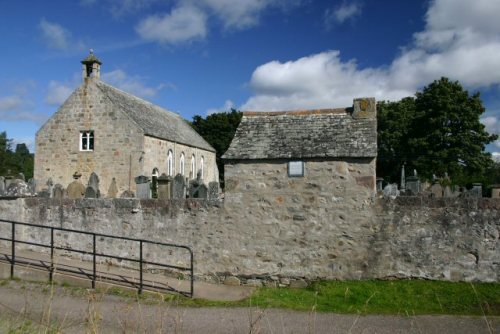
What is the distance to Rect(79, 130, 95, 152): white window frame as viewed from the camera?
26391 millimetres

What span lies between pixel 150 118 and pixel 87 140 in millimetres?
5028

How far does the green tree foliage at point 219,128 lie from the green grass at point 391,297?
4163 cm

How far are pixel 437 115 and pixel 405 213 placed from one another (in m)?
30.6

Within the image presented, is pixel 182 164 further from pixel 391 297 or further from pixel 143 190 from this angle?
pixel 391 297

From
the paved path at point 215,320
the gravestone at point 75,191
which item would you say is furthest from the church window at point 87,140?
the paved path at point 215,320

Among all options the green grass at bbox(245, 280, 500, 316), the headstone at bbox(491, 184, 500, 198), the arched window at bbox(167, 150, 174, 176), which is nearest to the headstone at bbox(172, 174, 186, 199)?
the green grass at bbox(245, 280, 500, 316)

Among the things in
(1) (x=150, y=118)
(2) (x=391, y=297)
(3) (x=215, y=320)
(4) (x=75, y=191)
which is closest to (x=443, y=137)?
(1) (x=150, y=118)

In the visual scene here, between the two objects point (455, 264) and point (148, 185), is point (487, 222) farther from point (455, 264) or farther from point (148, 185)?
point (148, 185)

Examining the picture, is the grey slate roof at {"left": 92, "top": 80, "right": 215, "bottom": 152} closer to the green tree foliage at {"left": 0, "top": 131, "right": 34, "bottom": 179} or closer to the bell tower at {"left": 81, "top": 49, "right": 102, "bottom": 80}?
the bell tower at {"left": 81, "top": 49, "right": 102, "bottom": 80}

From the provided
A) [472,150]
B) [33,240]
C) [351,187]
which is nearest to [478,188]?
[351,187]

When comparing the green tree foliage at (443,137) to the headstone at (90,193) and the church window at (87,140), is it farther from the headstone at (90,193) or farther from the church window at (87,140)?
the headstone at (90,193)

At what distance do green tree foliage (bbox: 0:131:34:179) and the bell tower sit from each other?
18497mm

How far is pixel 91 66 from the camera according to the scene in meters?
27.3

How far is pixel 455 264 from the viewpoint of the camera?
9320 mm
